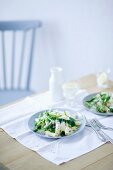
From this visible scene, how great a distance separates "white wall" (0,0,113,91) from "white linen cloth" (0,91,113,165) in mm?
649

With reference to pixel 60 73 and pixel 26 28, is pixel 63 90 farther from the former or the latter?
pixel 26 28

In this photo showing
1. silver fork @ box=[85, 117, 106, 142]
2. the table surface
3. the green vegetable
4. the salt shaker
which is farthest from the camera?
the salt shaker

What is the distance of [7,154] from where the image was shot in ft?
3.12

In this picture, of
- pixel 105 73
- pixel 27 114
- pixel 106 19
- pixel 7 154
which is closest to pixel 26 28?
pixel 106 19

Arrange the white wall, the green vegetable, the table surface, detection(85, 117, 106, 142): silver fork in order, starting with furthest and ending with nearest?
the white wall < the green vegetable < detection(85, 117, 106, 142): silver fork < the table surface

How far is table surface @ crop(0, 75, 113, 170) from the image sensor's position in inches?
34.3

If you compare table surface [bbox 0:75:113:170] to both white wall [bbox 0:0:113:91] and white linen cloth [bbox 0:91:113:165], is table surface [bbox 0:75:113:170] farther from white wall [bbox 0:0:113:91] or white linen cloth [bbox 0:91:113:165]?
Answer: white wall [bbox 0:0:113:91]

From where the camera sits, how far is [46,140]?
1.02m

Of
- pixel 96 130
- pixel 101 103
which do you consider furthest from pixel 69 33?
pixel 96 130

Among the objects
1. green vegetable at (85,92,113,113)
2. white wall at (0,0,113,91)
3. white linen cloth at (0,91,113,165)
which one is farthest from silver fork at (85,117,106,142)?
white wall at (0,0,113,91)

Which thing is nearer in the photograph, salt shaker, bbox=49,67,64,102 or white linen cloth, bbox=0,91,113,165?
white linen cloth, bbox=0,91,113,165

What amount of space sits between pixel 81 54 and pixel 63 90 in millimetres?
675

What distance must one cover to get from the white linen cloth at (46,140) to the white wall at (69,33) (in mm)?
649

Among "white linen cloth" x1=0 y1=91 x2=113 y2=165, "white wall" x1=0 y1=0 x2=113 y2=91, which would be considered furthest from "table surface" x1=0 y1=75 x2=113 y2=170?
"white wall" x1=0 y1=0 x2=113 y2=91
